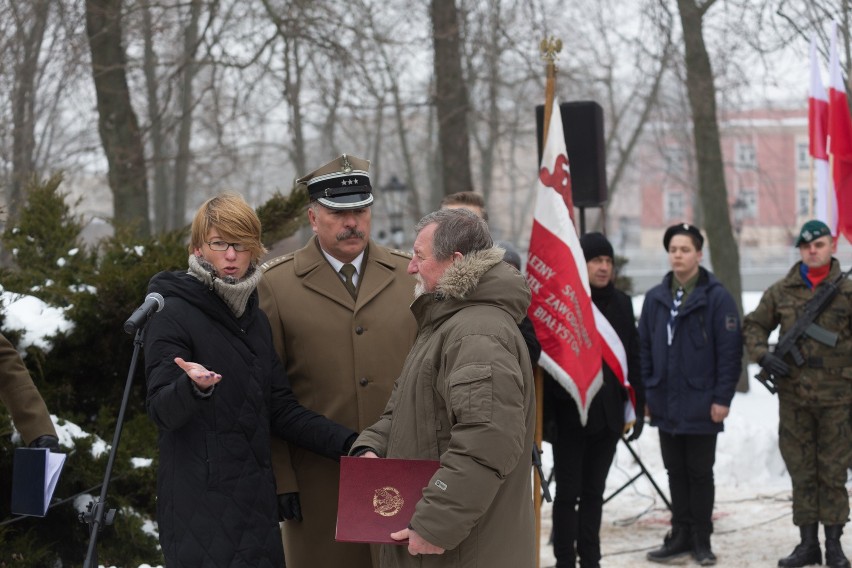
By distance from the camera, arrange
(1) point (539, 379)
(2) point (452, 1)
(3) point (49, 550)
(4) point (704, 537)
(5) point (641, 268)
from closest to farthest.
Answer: (3) point (49, 550)
(1) point (539, 379)
(4) point (704, 537)
(2) point (452, 1)
(5) point (641, 268)

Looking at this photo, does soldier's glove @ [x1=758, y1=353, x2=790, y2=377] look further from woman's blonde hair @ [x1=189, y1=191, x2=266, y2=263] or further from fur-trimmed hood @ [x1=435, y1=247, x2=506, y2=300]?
woman's blonde hair @ [x1=189, y1=191, x2=266, y2=263]

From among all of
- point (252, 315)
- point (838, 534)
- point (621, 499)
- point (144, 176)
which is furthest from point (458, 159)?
point (252, 315)

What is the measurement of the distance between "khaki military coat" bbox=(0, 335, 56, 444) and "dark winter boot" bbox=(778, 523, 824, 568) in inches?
180

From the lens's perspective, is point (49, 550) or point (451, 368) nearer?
point (451, 368)

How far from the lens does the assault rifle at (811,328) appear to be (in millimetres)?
6551

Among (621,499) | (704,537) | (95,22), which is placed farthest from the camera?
(95,22)

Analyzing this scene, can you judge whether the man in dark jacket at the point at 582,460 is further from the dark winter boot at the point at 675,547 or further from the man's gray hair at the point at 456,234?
the man's gray hair at the point at 456,234

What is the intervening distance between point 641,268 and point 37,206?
1552 inches

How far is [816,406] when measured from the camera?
6.59 meters

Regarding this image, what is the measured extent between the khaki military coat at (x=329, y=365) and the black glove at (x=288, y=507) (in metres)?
0.18

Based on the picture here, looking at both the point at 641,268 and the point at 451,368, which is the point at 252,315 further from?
the point at 641,268

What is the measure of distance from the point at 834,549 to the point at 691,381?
1307 mm

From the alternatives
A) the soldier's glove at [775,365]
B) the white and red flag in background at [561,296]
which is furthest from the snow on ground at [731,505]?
the white and red flag in background at [561,296]

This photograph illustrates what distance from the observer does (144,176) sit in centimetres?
1251
